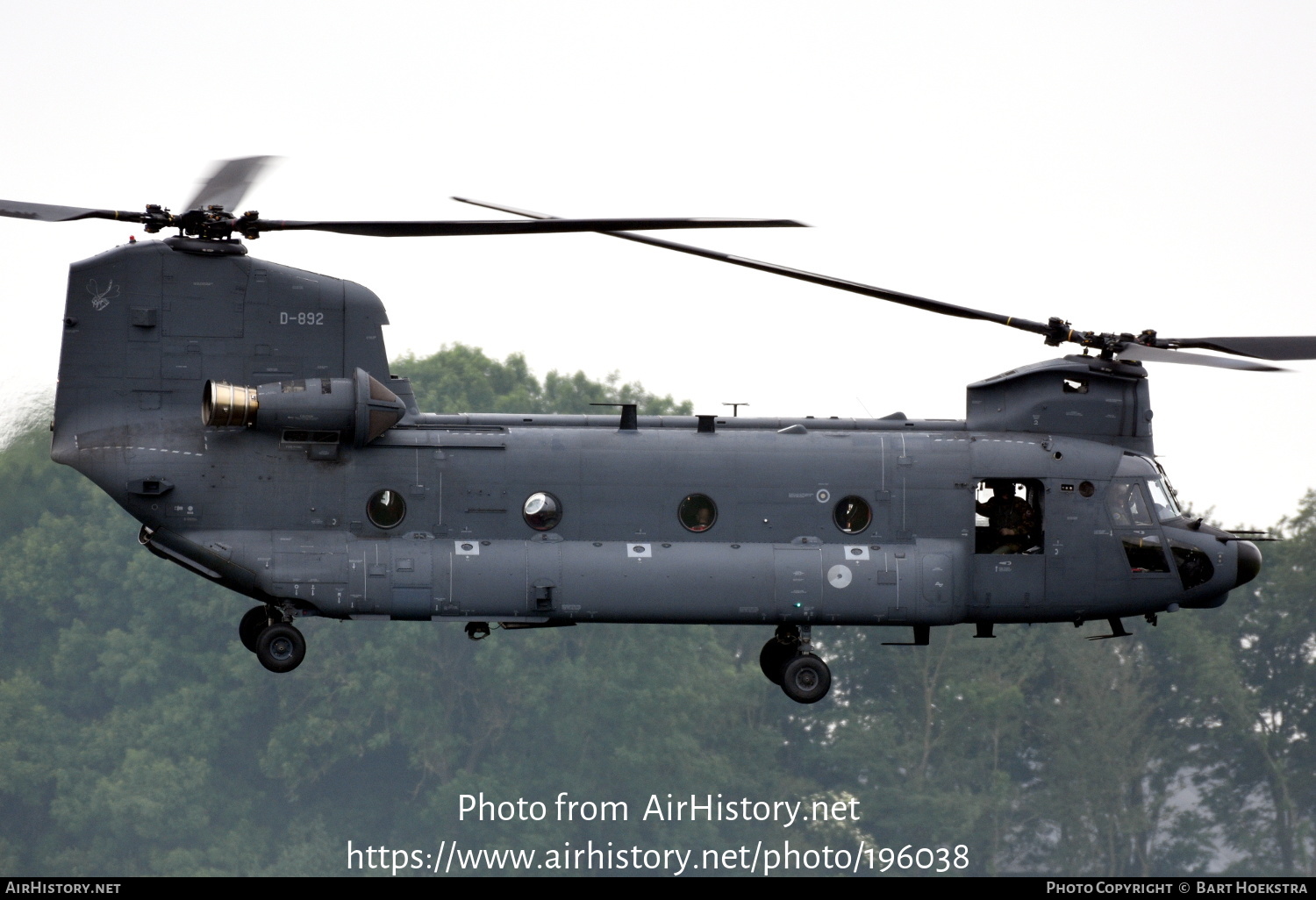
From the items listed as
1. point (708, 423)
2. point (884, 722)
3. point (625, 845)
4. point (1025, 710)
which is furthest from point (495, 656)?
point (708, 423)

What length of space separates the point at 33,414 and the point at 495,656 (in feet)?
120

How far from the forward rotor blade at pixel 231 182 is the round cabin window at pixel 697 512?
8.11m

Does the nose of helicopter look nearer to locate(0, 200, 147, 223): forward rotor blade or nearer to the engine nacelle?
the engine nacelle

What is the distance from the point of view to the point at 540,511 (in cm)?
2589

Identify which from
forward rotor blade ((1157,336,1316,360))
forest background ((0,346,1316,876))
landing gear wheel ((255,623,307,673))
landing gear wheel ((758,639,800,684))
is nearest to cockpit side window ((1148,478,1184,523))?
forward rotor blade ((1157,336,1316,360))

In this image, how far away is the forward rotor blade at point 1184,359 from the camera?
26.4 metres

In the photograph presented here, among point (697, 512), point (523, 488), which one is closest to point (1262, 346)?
point (697, 512)

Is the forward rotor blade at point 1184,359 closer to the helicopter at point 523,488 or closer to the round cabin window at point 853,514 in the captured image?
the helicopter at point 523,488

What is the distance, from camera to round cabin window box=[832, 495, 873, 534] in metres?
26.6

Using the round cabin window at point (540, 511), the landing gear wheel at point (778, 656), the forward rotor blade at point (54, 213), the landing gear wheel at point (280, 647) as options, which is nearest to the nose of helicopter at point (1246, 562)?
the landing gear wheel at point (778, 656)

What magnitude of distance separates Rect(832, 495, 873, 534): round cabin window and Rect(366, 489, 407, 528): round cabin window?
21.8 feet

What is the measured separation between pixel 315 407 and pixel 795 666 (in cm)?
829

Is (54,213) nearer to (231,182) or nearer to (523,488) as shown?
(231,182)

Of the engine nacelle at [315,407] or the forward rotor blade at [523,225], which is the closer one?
the forward rotor blade at [523,225]
